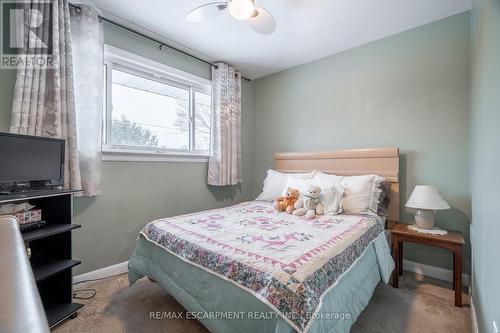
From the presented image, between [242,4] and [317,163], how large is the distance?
2.03 m

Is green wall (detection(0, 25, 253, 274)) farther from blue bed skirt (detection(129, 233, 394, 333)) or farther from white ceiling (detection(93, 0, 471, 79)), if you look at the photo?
blue bed skirt (detection(129, 233, 394, 333))

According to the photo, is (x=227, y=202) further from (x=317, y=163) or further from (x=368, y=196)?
(x=368, y=196)

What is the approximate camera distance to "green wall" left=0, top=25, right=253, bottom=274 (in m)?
2.24

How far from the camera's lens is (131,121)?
8.77 feet

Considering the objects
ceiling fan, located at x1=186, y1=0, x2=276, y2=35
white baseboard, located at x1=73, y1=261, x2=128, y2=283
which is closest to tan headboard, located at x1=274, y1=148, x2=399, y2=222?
ceiling fan, located at x1=186, y1=0, x2=276, y2=35

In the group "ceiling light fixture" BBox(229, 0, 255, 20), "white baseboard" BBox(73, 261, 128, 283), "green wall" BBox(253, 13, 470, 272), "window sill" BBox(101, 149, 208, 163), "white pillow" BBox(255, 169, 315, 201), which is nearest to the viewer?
"ceiling light fixture" BBox(229, 0, 255, 20)

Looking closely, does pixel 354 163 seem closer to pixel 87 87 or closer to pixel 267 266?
pixel 267 266

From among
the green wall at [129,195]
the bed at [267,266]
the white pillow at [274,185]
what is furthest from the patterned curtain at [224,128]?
the bed at [267,266]

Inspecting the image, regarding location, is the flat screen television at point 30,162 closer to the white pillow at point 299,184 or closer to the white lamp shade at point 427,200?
the white pillow at point 299,184

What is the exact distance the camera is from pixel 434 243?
6.61 feet

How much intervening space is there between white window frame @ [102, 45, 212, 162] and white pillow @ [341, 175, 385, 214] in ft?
6.12

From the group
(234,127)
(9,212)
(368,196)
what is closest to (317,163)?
(368,196)

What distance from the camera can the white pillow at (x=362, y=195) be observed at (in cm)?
230

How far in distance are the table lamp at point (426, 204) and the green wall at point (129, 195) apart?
237 cm
